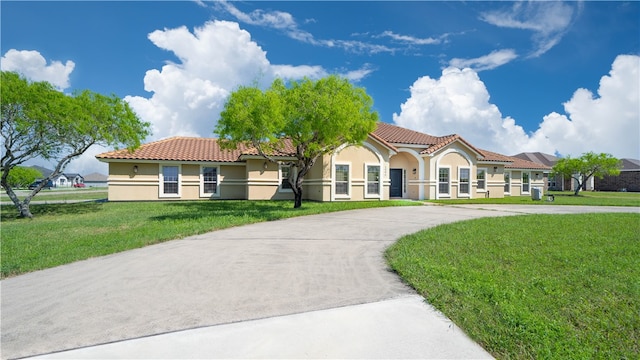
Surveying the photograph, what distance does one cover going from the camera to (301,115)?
14641 mm

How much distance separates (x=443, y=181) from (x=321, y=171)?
999 cm

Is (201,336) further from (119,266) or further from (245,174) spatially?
(245,174)

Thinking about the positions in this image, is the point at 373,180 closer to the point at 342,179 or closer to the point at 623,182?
the point at 342,179

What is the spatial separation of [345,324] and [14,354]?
11.2ft

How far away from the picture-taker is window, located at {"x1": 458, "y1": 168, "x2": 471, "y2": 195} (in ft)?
81.6

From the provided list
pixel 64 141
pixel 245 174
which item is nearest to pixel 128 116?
pixel 64 141

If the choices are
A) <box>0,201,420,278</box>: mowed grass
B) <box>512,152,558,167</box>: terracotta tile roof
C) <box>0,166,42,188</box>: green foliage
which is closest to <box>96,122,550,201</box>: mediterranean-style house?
<box>0,201,420,278</box>: mowed grass

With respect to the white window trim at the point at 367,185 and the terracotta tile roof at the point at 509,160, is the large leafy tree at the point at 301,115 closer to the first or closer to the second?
the white window trim at the point at 367,185

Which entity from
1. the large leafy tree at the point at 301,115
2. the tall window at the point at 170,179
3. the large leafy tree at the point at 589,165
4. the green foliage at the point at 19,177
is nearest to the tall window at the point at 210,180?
the tall window at the point at 170,179

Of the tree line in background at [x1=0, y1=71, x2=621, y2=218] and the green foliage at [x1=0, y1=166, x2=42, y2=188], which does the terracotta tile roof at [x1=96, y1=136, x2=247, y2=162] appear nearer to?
the tree line in background at [x1=0, y1=71, x2=621, y2=218]

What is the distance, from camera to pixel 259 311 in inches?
159

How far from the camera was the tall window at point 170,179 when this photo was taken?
22250mm

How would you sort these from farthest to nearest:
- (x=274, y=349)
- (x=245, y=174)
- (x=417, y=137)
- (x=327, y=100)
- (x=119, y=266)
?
1. (x=417, y=137)
2. (x=245, y=174)
3. (x=327, y=100)
4. (x=119, y=266)
5. (x=274, y=349)

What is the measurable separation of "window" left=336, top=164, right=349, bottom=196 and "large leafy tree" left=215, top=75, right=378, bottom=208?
13.9 feet
